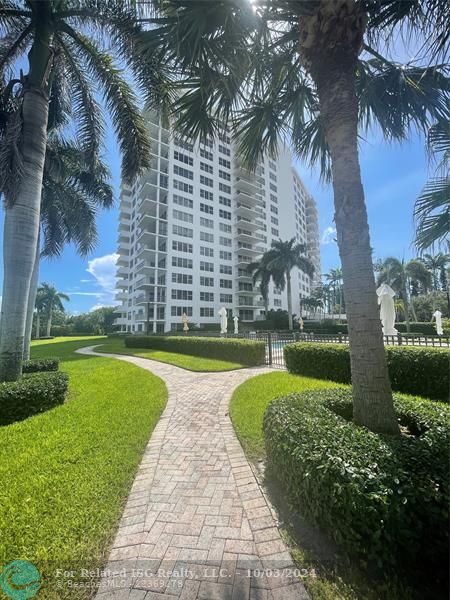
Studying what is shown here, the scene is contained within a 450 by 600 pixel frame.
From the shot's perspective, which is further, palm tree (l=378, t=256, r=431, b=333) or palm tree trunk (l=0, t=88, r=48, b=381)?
palm tree (l=378, t=256, r=431, b=333)

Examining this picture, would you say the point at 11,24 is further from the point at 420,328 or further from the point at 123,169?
the point at 420,328

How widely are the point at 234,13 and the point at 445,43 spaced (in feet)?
9.19

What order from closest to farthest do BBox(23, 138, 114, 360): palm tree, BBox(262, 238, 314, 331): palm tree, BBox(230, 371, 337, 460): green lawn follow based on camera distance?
BBox(230, 371, 337, 460): green lawn < BBox(23, 138, 114, 360): palm tree < BBox(262, 238, 314, 331): palm tree

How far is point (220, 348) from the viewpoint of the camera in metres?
13.9

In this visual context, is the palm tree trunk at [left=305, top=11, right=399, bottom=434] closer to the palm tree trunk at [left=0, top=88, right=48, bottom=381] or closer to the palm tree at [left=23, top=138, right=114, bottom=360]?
the palm tree trunk at [left=0, top=88, right=48, bottom=381]

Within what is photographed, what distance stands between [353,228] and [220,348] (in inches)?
449

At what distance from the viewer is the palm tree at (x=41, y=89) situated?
5.88m

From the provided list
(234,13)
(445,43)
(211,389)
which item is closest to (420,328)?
(211,389)

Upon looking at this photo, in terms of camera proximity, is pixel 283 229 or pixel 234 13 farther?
pixel 283 229

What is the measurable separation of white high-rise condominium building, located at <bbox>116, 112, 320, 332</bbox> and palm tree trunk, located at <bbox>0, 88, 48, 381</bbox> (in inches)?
1149

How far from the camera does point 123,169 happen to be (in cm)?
810

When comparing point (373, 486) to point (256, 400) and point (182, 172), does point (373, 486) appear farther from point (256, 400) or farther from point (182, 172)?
point (182, 172)

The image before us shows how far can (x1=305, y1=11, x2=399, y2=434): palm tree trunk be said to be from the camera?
3074mm

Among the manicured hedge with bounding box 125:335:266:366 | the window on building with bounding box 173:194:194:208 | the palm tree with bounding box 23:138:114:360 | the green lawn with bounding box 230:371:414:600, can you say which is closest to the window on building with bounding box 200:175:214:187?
the window on building with bounding box 173:194:194:208
